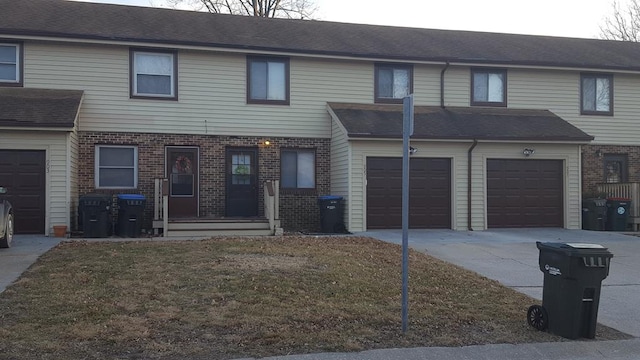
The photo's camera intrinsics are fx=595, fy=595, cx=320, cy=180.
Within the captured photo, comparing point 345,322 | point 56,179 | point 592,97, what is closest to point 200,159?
point 56,179

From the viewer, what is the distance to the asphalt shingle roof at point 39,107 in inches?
571

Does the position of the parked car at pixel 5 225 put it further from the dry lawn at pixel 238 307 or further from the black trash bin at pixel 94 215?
the black trash bin at pixel 94 215

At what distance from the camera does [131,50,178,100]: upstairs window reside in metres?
16.8

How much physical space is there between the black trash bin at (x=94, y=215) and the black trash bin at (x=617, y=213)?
1462 centimetres

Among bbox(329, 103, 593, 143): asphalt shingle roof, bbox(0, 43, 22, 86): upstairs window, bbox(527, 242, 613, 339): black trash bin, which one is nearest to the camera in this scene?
bbox(527, 242, 613, 339): black trash bin

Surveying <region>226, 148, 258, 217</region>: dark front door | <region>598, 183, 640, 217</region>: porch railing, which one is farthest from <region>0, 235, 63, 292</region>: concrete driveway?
<region>598, 183, 640, 217</region>: porch railing

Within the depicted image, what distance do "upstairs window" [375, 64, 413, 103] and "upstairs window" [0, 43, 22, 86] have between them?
10.2 metres

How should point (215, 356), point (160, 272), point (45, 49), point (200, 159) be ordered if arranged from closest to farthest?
1. point (215, 356)
2. point (160, 272)
3. point (45, 49)
4. point (200, 159)

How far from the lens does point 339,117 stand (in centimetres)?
1719

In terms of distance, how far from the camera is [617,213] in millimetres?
18172

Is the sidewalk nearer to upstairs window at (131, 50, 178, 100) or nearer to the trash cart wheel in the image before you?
the trash cart wheel

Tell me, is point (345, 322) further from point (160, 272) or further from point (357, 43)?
point (357, 43)

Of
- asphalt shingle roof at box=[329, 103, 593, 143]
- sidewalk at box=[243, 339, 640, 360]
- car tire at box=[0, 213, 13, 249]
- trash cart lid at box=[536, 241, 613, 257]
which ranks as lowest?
sidewalk at box=[243, 339, 640, 360]

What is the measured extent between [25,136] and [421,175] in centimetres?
1065
